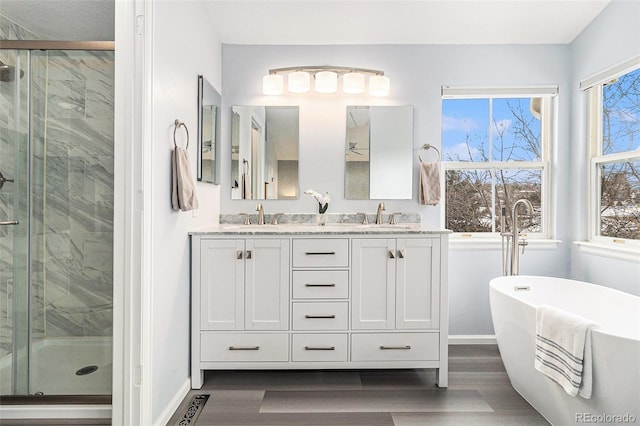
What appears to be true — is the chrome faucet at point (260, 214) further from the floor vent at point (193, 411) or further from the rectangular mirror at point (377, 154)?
the floor vent at point (193, 411)

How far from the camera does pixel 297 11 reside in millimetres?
2857

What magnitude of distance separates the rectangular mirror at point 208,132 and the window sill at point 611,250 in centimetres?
269

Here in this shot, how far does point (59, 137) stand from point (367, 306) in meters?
1.98

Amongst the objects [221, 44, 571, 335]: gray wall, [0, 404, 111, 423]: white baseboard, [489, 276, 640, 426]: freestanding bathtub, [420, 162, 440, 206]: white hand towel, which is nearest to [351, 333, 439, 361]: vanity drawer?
[489, 276, 640, 426]: freestanding bathtub

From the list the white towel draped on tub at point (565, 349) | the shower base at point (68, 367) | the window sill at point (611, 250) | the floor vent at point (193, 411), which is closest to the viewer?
the white towel draped on tub at point (565, 349)

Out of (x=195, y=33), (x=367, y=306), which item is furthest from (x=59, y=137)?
(x=367, y=306)

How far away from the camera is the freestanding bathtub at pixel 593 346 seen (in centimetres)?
154

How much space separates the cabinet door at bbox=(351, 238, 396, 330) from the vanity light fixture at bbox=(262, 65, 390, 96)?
1256 mm

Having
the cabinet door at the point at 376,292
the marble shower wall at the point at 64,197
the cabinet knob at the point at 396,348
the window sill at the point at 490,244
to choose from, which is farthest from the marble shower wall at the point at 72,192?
the window sill at the point at 490,244

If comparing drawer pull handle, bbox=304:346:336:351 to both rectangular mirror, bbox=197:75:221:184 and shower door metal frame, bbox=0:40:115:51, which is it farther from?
shower door metal frame, bbox=0:40:115:51

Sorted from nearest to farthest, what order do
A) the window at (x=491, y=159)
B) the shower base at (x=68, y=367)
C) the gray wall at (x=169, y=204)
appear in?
the gray wall at (x=169, y=204)
the shower base at (x=68, y=367)
the window at (x=491, y=159)

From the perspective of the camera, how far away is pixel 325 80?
303 centimetres

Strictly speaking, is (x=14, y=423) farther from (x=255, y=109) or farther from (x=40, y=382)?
(x=255, y=109)

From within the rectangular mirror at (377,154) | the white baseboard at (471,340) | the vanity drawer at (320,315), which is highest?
the rectangular mirror at (377,154)
